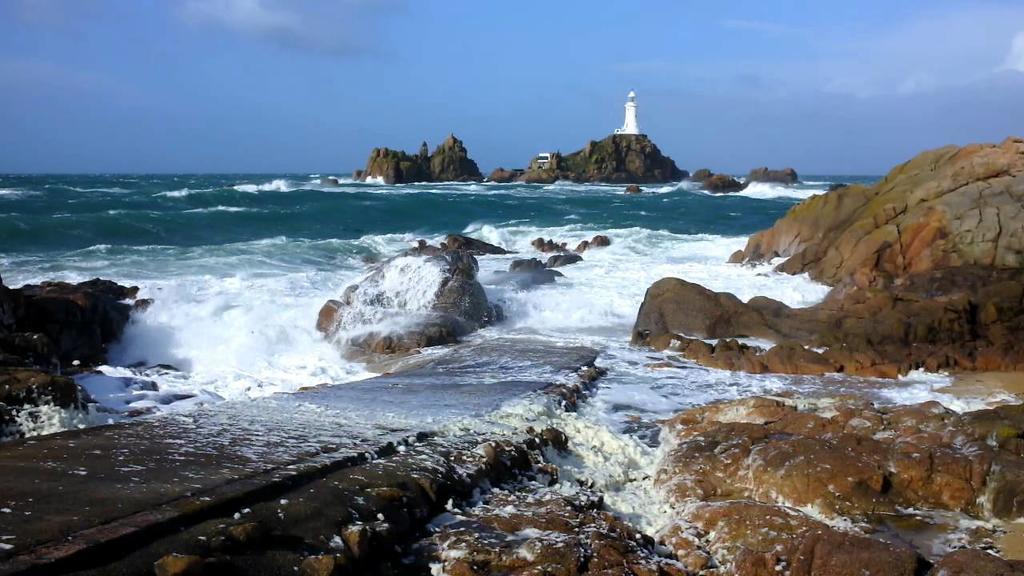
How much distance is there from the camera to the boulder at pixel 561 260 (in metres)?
19.9

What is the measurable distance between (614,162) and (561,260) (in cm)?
5479

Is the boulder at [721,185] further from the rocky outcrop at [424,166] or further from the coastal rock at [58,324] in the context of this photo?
the coastal rock at [58,324]

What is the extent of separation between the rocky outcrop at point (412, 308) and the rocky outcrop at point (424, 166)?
51384 millimetres

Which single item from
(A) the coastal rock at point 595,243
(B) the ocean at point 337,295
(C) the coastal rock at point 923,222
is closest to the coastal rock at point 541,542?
(B) the ocean at point 337,295

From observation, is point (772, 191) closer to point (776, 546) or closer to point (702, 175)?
point (702, 175)

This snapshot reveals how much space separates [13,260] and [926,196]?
2079cm

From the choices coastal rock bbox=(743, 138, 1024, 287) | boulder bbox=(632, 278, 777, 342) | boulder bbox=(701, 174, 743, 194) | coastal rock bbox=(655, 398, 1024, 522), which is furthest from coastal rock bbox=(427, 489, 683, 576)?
boulder bbox=(701, 174, 743, 194)

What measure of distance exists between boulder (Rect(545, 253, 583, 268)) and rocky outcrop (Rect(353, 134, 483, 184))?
149 ft

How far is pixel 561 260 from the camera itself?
20.1 metres

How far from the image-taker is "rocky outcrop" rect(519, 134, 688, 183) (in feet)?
238

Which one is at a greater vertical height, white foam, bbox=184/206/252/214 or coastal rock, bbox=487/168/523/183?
coastal rock, bbox=487/168/523/183

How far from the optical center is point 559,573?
445 cm

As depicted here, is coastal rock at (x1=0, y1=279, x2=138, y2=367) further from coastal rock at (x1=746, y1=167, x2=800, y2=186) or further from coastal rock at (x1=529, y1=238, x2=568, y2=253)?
coastal rock at (x1=746, y1=167, x2=800, y2=186)

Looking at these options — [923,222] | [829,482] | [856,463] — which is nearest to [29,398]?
[829,482]
